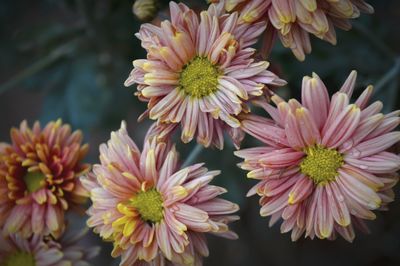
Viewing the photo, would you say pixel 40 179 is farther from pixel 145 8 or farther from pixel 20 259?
pixel 145 8

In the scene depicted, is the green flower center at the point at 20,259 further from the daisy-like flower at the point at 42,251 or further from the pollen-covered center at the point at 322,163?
the pollen-covered center at the point at 322,163

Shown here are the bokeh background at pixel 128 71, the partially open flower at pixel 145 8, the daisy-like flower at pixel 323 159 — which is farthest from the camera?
the bokeh background at pixel 128 71

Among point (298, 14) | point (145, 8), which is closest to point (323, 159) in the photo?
point (298, 14)

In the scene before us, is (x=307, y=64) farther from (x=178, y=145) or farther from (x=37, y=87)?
(x=37, y=87)

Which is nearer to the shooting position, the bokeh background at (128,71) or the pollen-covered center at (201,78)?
the pollen-covered center at (201,78)

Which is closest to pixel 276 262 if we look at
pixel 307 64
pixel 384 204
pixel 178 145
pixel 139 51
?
pixel 178 145

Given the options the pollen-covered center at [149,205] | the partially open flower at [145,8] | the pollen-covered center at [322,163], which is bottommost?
the pollen-covered center at [322,163]

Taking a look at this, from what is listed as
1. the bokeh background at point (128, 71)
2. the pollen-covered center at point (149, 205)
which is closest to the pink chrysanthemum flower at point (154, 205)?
the pollen-covered center at point (149, 205)
